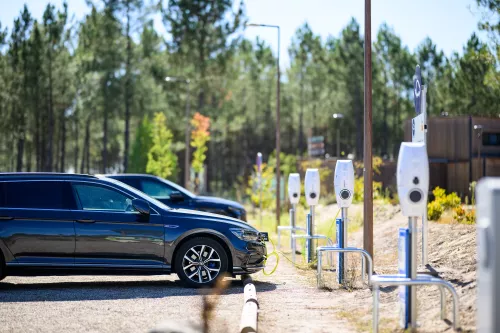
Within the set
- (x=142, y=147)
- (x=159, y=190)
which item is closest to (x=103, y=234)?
(x=159, y=190)

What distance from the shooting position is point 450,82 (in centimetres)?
5969

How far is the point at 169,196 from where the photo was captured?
65.4 feet

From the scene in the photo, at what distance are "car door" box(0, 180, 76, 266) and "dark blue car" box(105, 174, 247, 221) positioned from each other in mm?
7084

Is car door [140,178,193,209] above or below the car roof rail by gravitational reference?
below

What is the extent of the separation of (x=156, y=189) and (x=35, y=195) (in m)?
7.69

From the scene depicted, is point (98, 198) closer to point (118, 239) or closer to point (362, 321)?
point (118, 239)

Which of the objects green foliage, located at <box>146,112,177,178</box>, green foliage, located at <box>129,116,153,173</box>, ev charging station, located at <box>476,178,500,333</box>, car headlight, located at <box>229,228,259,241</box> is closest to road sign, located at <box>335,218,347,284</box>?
car headlight, located at <box>229,228,259,241</box>

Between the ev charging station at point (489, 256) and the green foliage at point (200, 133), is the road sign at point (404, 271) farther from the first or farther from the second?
the green foliage at point (200, 133)

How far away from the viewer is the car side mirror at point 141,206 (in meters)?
12.5

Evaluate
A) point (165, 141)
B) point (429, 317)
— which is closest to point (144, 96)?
point (165, 141)

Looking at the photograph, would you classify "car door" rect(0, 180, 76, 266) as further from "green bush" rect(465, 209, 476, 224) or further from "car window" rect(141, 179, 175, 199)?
"green bush" rect(465, 209, 476, 224)

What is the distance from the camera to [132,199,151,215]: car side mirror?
1254 centimetres

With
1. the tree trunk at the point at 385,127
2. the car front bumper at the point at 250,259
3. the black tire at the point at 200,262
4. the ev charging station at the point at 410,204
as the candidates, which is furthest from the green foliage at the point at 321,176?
the ev charging station at the point at 410,204

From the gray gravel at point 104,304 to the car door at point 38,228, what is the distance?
0.53 meters
